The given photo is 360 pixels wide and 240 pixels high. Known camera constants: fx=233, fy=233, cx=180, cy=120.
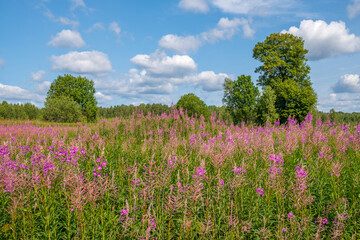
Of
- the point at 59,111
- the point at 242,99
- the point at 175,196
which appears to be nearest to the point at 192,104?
the point at 242,99

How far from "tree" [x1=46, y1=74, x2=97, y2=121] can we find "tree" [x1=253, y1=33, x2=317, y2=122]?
4152 cm

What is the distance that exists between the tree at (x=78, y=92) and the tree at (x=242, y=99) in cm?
3534

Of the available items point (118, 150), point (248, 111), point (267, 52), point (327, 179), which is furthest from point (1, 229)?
point (267, 52)

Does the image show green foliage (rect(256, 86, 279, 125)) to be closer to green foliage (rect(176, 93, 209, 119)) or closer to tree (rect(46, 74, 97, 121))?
green foliage (rect(176, 93, 209, 119))

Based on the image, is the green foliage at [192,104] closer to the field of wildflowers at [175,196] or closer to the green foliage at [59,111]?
the green foliage at [59,111]

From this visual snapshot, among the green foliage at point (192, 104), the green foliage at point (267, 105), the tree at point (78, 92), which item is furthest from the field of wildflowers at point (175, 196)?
the tree at point (78, 92)

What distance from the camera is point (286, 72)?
1656 inches

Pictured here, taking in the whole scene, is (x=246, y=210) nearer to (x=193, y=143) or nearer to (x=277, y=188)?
(x=277, y=188)

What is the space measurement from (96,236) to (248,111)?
129 ft

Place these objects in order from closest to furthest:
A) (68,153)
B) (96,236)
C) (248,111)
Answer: (96,236)
(68,153)
(248,111)

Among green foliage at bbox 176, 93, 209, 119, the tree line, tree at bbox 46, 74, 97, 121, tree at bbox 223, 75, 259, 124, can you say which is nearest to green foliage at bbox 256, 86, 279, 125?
the tree line

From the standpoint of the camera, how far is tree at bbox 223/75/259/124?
40.9m

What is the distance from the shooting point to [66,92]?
192 ft

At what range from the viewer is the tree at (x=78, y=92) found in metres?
58.6
